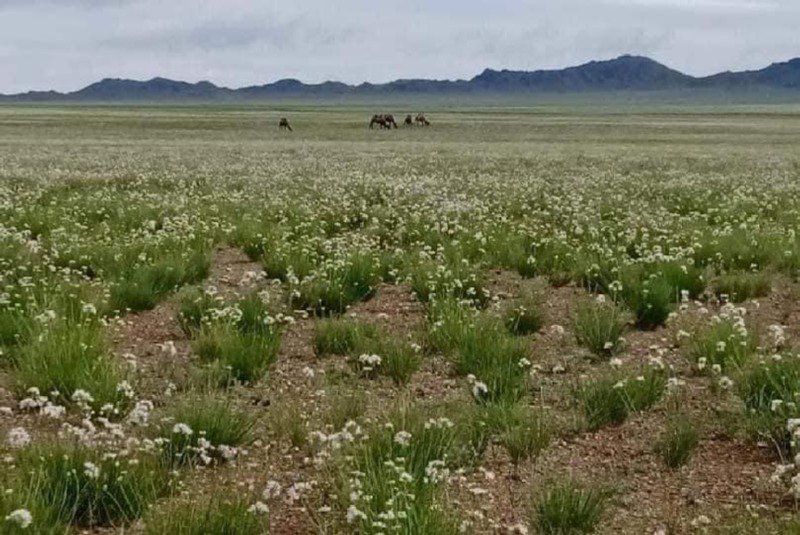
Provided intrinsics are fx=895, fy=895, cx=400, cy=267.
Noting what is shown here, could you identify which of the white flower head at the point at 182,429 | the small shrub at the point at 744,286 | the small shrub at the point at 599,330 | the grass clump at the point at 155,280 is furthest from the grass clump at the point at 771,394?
the grass clump at the point at 155,280

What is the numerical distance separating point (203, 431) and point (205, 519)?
1.17 meters

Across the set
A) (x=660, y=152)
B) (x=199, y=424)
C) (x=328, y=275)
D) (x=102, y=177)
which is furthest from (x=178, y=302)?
(x=660, y=152)

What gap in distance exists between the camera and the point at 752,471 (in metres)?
5.84

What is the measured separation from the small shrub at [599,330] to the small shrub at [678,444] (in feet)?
6.90

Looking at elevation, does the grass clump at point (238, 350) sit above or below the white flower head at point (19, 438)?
below

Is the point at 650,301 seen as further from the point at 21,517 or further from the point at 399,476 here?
the point at 21,517

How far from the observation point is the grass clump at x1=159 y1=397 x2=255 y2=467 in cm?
550

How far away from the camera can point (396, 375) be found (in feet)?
25.6

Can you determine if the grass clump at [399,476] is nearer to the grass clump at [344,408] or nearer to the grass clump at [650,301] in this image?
the grass clump at [344,408]

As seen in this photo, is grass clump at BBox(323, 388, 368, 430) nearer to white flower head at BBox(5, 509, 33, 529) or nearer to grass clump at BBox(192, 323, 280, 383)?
grass clump at BBox(192, 323, 280, 383)

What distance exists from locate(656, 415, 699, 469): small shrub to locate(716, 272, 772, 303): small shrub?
5253 millimetres

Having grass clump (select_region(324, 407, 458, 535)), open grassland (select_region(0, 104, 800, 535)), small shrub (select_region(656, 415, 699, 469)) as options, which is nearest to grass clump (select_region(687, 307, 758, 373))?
open grassland (select_region(0, 104, 800, 535))

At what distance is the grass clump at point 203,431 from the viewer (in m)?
5.50

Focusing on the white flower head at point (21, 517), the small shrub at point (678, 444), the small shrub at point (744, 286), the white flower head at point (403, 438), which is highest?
the white flower head at point (21, 517)
